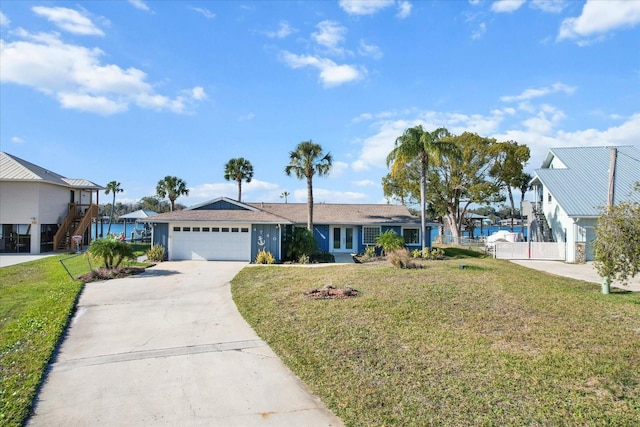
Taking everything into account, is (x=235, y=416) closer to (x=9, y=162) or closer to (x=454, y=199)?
(x=9, y=162)

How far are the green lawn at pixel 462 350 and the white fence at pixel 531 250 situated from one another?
11421mm

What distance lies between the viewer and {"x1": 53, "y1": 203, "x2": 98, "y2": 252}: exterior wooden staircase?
27.2 m

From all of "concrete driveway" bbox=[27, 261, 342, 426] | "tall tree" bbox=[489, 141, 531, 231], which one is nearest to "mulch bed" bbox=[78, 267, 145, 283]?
"concrete driveway" bbox=[27, 261, 342, 426]

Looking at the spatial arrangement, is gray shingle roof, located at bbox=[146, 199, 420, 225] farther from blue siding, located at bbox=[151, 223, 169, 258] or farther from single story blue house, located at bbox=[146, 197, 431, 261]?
blue siding, located at bbox=[151, 223, 169, 258]

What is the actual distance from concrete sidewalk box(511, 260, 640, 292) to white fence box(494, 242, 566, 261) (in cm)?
91

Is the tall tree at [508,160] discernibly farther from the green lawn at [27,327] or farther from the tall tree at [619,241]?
the green lawn at [27,327]

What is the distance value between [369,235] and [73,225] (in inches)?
875

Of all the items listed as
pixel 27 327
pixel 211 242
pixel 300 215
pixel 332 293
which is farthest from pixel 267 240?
pixel 27 327

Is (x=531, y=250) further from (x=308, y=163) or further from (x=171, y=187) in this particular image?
(x=171, y=187)

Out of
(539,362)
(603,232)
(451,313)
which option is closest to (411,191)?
(603,232)

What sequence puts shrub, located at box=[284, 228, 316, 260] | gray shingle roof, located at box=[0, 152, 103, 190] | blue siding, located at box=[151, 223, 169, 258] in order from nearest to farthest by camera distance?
blue siding, located at box=[151, 223, 169, 258] < shrub, located at box=[284, 228, 316, 260] < gray shingle roof, located at box=[0, 152, 103, 190]

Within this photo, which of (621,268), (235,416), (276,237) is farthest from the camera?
(276,237)

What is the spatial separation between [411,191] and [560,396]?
98.9 ft

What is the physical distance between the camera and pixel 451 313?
28.4 ft
